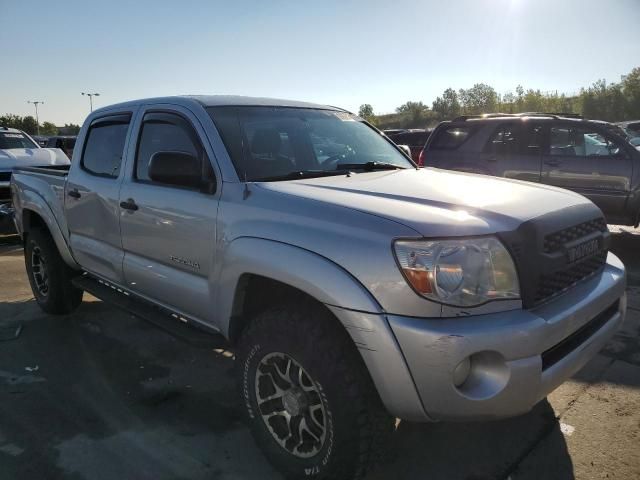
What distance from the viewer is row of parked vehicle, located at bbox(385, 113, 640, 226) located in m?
7.28

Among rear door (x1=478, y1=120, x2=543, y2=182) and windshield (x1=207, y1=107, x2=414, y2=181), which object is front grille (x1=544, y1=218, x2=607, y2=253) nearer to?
windshield (x1=207, y1=107, x2=414, y2=181)

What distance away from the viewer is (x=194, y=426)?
3100 millimetres

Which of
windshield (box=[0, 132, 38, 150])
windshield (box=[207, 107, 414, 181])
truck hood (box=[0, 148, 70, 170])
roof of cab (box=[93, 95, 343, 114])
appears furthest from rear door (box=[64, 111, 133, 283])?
Result: windshield (box=[0, 132, 38, 150])

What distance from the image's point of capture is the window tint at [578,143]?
746 centimetres

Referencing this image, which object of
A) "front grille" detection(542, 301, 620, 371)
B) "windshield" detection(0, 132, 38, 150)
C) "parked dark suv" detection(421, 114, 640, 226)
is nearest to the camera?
"front grille" detection(542, 301, 620, 371)

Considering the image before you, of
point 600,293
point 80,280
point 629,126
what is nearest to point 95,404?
point 80,280

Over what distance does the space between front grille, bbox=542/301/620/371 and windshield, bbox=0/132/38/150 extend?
467 inches

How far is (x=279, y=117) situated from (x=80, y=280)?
2315 mm

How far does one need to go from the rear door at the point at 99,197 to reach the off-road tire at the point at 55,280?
58 cm

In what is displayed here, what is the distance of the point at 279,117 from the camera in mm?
3467

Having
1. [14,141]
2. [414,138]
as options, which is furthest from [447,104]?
[14,141]

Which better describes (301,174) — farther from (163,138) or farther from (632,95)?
(632,95)

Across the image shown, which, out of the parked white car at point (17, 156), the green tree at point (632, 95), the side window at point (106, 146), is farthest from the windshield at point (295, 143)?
→ the green tree at point (632, 95)

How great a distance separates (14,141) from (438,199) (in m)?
11.6
